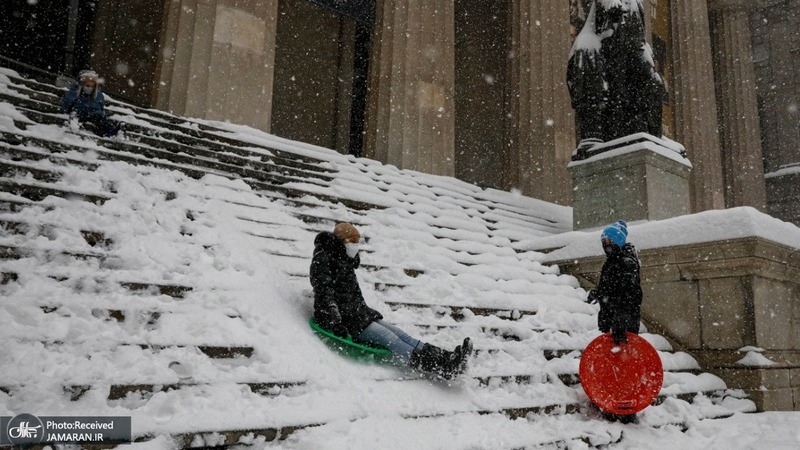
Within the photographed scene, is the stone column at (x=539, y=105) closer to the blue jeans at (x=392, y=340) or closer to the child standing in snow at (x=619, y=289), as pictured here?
the child standing in snow at (x=619, y=289)

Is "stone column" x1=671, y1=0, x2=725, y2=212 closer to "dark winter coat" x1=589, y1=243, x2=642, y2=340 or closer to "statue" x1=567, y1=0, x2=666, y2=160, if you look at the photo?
"statue" x1=567, y1=0, x2=666, y2=160

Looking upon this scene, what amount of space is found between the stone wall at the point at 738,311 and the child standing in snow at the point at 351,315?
10.9 feet

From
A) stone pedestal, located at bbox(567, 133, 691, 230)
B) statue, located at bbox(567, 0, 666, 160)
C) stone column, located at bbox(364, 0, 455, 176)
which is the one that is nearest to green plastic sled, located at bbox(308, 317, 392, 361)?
stone pedestal, located at bbox(567, 133, 691, 230)

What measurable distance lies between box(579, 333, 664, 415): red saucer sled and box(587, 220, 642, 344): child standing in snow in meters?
0.11

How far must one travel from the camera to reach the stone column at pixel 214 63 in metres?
9.25

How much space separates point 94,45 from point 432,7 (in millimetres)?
8054

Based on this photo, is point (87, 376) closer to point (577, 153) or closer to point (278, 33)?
point (577, 153)

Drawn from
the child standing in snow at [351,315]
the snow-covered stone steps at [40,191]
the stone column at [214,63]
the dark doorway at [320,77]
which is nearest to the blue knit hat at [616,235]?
the child standing in snow at [351,315]

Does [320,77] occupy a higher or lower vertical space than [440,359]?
higher

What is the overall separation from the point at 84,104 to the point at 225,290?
3.06 metres

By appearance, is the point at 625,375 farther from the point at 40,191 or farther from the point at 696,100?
the point at 696,100

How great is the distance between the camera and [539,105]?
1374 cm

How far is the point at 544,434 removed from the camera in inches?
155

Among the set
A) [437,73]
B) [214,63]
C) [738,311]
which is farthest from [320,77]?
[738,311]
